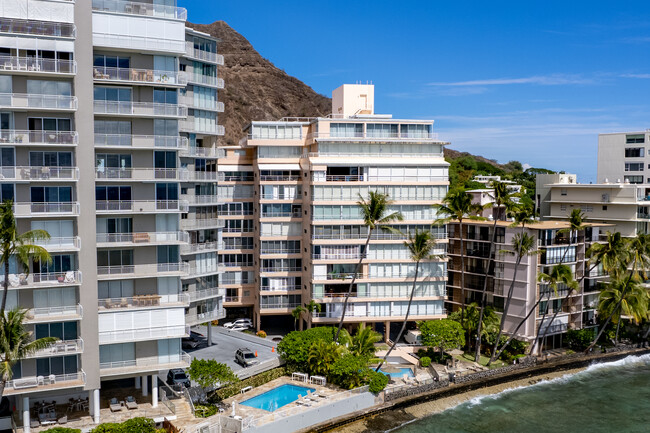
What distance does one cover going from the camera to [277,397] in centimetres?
5578

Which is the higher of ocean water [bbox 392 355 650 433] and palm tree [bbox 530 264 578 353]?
palm tree [bbox 530 264 578 353]

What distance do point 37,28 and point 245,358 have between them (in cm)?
3521

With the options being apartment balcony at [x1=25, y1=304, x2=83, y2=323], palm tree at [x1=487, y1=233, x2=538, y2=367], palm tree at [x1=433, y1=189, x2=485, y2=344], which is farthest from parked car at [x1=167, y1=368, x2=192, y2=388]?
palm tree at [x1=487, y1=233, x2=538, y2=367]

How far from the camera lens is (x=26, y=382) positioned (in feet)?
148

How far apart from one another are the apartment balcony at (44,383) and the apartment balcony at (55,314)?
416 cm

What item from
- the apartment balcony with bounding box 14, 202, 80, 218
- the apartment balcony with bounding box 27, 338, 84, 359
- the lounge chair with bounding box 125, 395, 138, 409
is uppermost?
the apartment balcony with bounding box 14, 202, 80, 218

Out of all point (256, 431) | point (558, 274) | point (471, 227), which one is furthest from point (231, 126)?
point (256, 431)

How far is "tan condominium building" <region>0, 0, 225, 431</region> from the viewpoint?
45.0 meters

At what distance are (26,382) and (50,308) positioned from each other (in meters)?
5.50

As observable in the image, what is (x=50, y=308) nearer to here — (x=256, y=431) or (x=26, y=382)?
(x=26, y=382)

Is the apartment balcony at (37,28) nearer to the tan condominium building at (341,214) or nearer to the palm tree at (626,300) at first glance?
the tan condominium building at (341,214)

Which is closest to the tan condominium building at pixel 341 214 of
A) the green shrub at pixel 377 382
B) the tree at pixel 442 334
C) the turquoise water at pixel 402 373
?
the tree at pixel 442 334

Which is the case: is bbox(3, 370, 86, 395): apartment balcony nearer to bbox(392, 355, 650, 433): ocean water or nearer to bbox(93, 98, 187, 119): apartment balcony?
bbox(93, 98, 187, 119): apartment balcony

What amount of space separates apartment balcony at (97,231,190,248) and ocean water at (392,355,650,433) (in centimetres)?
2555
